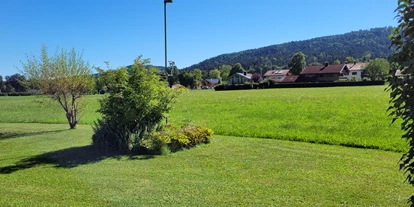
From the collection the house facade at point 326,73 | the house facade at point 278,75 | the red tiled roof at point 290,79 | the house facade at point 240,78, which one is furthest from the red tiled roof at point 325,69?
the house facade at point 240,78

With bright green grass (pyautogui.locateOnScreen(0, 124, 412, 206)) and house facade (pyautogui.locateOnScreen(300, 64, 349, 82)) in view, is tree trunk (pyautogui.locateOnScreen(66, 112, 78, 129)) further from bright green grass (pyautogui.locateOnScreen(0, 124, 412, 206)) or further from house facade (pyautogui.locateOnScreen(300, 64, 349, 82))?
house facade (pyautogui.locateOnScreen(300, 64, 349, 82))

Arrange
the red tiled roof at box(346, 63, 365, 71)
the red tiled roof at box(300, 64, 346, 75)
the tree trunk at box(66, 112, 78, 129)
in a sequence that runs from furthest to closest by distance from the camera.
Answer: the red tiled roof at box(346, 63, 365, 71)
the red tiled roof at box(300, 64, 346, 75)
the tree trunk at box(66, 112, 78, 129)

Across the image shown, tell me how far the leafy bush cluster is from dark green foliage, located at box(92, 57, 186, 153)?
39 centimetres

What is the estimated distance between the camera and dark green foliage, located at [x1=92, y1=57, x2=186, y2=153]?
904 centimetres

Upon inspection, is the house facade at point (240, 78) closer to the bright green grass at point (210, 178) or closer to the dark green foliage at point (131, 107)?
the dark green foliage at point (131, 107)

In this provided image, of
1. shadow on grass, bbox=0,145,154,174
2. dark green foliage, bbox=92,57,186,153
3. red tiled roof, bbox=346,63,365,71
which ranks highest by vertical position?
red tiled roof, bbox=346,63,365,71

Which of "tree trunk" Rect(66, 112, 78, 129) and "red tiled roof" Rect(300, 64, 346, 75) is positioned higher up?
"red tiled roof" Rect(300, 64, 346, 75)

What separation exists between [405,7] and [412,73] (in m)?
0.66

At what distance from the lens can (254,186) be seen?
19.3 feet

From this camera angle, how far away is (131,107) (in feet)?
29.7

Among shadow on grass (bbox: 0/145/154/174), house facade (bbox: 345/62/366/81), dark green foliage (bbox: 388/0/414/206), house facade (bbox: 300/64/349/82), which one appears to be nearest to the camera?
dark green foliage (bbox: 388/0/414/206)

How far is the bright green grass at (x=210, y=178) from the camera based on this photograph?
5.26 meters

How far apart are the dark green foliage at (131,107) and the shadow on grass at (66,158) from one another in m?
0.46

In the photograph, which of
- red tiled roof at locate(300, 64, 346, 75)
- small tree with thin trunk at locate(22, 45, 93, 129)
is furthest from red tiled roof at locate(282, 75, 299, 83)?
small tree with thin trunk at locate(22, 45, 93, 129)
